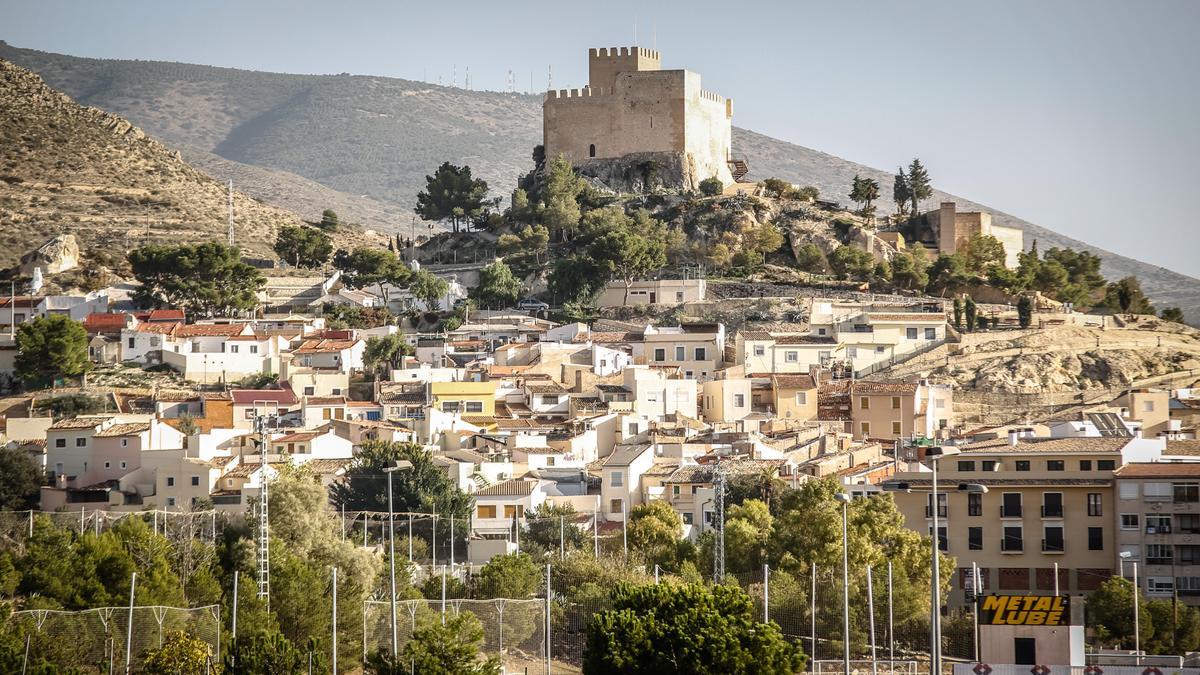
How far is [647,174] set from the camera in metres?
97.1

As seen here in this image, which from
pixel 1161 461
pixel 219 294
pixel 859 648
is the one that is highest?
pixel 219 294

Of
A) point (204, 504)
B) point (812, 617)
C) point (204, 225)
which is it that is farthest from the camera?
point (204, 225)

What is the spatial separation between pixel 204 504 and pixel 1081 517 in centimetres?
2090

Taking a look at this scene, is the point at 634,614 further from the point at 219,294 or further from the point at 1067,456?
the point at 219,294

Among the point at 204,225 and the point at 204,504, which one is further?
the point at 204,225

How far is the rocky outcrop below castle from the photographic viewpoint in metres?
97.1

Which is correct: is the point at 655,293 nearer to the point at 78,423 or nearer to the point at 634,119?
the point at 634,119

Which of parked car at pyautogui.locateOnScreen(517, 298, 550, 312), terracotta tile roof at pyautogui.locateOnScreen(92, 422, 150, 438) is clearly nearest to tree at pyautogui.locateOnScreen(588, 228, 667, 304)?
parked car at pyautogui.locateOnScreen(517, 298, 550, 312)

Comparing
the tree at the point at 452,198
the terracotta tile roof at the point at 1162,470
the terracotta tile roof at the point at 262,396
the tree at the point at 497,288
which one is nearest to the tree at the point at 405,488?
the terracotta tile roof at the point at 262,396

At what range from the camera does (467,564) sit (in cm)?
4600

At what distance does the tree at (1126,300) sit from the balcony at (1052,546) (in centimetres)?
4121

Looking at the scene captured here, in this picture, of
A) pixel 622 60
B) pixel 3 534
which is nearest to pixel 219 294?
pixel 622 60

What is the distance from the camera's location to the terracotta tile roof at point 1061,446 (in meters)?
48.0

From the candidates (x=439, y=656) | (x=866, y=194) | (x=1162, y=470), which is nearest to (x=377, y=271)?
(x=866, y=194)
